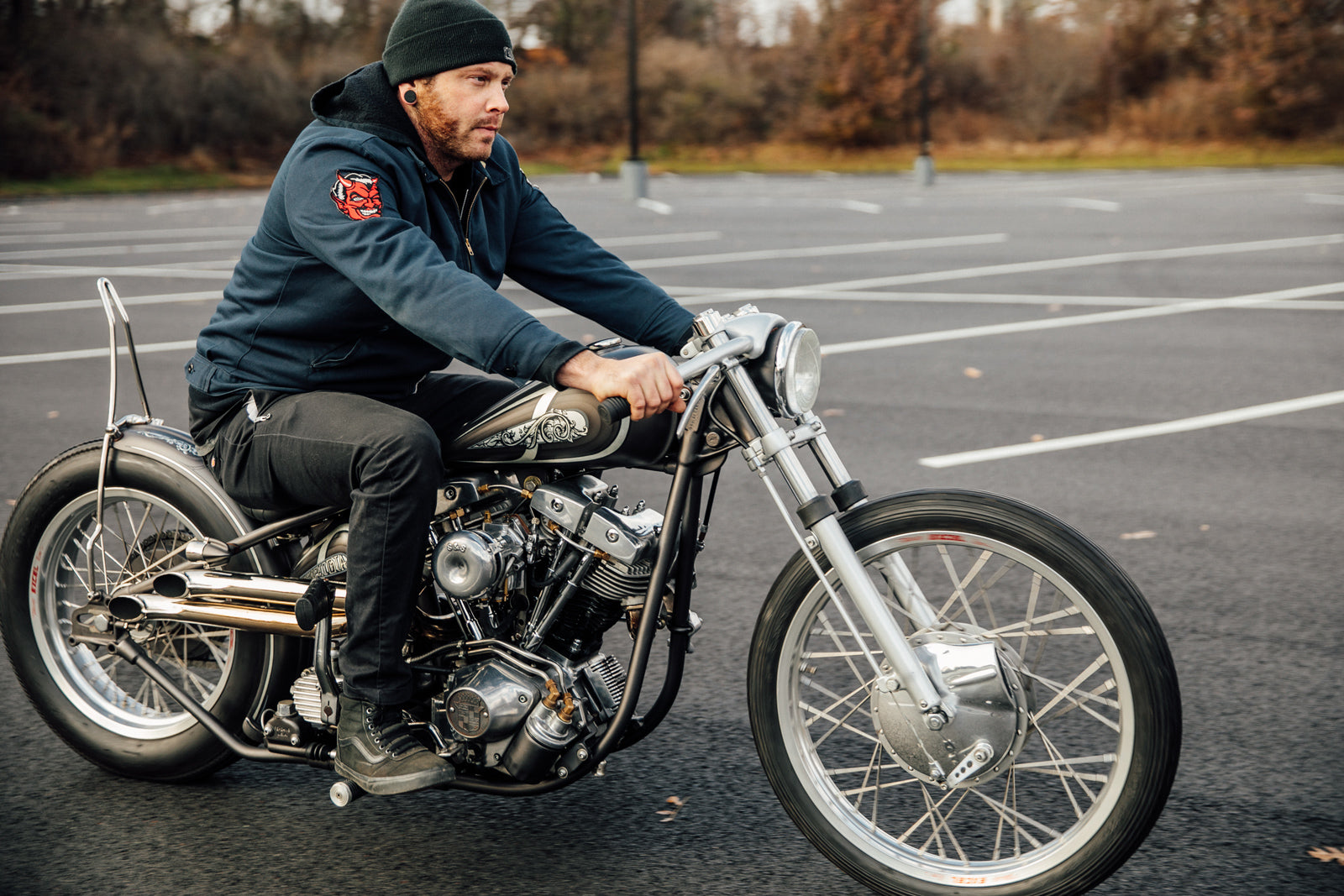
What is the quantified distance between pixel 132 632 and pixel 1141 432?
5135mm

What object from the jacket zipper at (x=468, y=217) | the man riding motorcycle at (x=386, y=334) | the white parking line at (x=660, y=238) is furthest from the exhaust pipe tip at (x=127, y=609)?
the white parking line at (x=660, y=238)

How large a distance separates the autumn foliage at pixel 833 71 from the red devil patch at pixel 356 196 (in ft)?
119

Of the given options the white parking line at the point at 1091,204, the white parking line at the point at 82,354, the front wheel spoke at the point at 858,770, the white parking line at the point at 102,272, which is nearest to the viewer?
the front wheel spoke at the point at 858,770

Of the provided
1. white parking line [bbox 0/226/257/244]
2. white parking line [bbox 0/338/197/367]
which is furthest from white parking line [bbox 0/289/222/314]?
white parking line [bbox 0/226/257/244]

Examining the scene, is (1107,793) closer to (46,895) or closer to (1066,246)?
(46,895)

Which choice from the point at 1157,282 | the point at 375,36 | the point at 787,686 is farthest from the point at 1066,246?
the point at 375,36

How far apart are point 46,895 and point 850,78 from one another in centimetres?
4906

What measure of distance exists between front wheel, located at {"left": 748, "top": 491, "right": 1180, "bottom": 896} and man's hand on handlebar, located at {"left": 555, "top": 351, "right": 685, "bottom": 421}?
1.51ft

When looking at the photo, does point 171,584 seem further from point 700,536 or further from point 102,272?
point 102,272

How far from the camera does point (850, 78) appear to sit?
162ft

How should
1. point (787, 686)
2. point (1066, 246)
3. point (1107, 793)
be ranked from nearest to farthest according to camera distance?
point (1107, 793), point (787, 686), point (1066, 246)

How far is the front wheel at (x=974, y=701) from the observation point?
2.63m

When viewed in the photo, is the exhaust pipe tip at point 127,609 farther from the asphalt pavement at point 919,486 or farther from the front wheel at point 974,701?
the front wheel at point 974,701

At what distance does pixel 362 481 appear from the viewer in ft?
9.39
